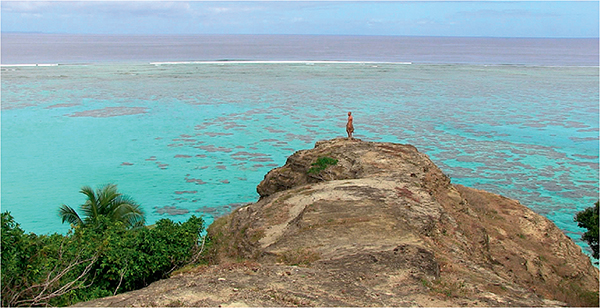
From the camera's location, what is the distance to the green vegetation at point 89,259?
10.3 metres

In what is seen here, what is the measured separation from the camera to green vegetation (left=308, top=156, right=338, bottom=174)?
18.4 meters

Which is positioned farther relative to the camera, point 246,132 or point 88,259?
point 246,132

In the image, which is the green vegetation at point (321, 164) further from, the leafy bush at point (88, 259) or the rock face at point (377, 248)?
the leafy bush at point (88, 259)

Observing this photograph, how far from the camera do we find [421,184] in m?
16.2

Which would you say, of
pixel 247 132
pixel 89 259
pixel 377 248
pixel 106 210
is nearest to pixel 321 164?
pixel 106 210

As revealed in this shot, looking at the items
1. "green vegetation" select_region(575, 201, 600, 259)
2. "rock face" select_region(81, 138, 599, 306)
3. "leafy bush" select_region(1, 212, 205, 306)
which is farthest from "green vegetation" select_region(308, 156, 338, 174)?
"green vegetation" select_region(575, 201, 600, 259)

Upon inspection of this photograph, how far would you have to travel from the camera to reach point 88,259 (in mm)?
12086

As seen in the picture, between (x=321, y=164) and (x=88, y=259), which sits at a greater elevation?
(x=321, y=164)

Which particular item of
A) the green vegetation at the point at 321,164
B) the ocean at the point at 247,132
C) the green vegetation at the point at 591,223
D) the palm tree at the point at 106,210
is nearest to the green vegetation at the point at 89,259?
the palm tree at the point at 106,210

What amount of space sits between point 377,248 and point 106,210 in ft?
31.3

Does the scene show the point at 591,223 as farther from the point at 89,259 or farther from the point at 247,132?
the point at 247,132

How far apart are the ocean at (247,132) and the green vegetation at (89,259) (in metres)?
9.17

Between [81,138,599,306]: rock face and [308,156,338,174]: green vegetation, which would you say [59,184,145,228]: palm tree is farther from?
[308,156,338,174]: green vegetation

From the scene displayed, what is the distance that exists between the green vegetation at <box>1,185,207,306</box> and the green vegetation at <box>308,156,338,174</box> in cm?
501
